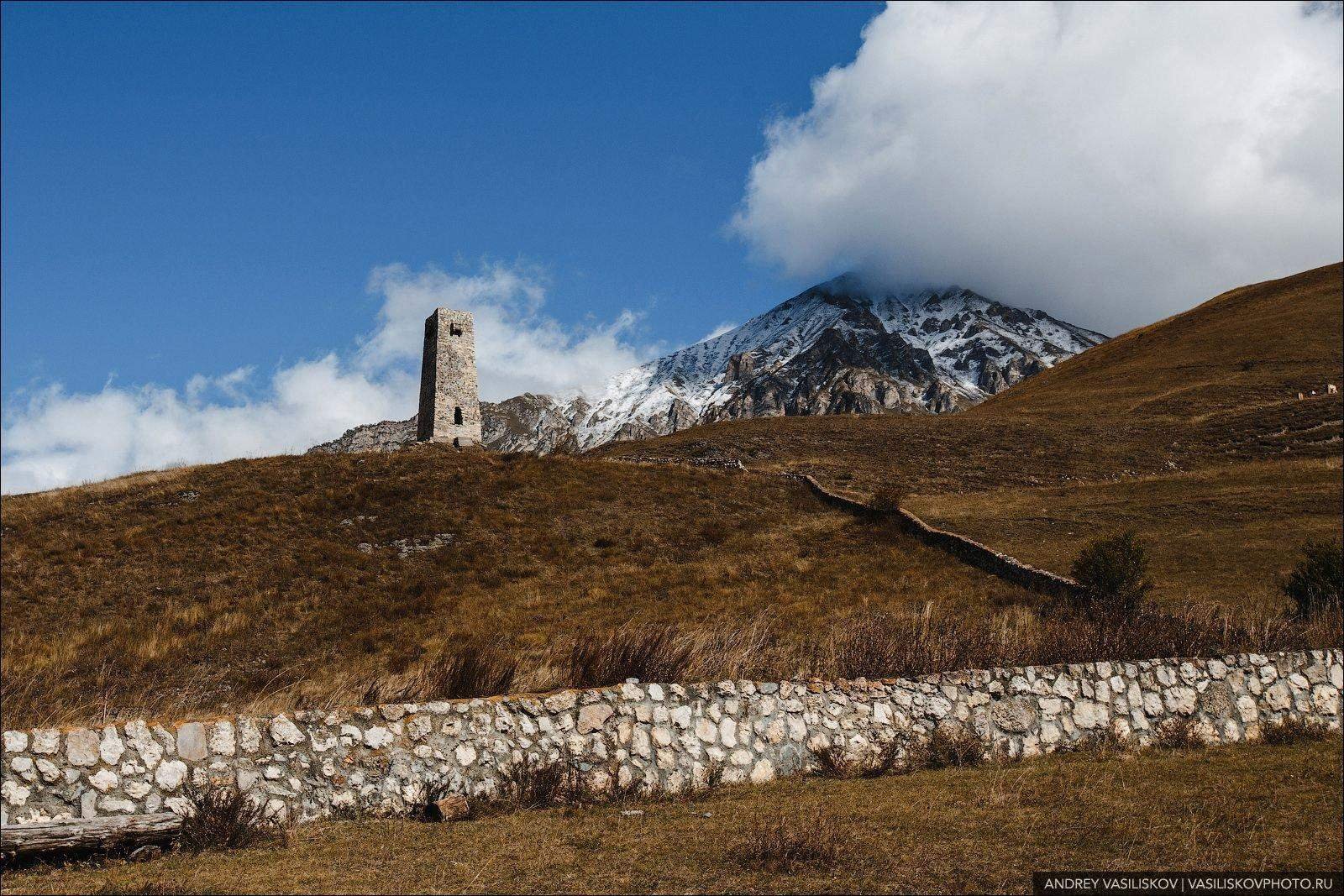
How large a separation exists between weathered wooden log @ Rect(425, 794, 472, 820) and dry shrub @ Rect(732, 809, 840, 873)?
318 centimetres

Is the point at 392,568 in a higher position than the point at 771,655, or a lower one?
higher

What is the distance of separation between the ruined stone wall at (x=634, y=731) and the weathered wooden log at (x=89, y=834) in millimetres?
525

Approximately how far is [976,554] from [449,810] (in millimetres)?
23191

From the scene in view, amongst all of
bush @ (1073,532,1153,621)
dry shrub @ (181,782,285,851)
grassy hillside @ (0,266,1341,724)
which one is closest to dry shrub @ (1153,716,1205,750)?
grassy hillside @ (0,266,1341,724)

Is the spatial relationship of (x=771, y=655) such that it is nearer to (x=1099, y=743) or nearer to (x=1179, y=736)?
(x=1099, y=743)

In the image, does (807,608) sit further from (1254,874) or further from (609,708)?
(1254,874)

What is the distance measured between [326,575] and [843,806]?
24.7 meters

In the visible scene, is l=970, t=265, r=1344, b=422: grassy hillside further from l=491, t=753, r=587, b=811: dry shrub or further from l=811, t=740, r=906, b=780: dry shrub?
l=491, t=753, r=587, b=811: dry shrub

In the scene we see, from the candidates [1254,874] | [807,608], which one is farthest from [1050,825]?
[807,608]

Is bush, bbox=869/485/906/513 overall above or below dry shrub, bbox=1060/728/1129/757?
above

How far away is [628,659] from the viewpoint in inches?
465

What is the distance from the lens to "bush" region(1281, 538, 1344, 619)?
60.4 feet

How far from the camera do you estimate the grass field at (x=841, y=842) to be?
7.36m

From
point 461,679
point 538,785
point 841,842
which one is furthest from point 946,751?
point 461,679
